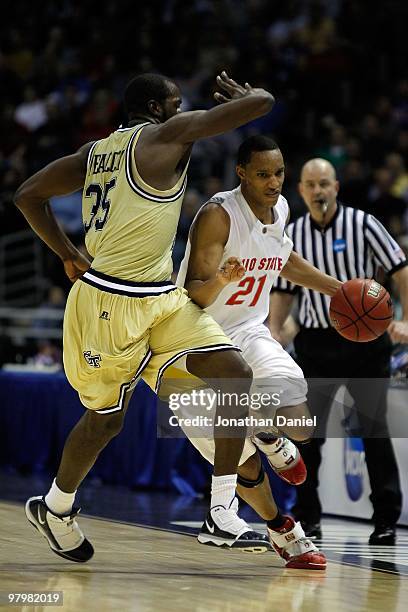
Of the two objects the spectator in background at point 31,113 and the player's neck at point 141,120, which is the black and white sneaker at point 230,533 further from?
the spectator in background at point 31,113

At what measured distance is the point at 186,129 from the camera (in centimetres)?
473

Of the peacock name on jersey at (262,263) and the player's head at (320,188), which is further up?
the player's head at (320,188)

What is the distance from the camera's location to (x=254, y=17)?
14984mm

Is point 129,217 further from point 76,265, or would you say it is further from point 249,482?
point 249,482

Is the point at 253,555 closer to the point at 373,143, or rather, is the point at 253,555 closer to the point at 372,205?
the point at 372,205

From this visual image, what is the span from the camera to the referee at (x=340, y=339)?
6598 mm

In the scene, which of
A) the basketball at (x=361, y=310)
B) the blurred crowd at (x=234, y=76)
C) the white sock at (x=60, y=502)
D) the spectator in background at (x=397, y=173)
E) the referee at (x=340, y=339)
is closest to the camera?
the white sock at (x=60, y=502)

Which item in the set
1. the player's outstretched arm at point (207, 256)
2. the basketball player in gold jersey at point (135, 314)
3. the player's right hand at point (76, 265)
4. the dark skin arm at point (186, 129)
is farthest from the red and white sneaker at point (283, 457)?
the dark skin arm at point (186, 129)

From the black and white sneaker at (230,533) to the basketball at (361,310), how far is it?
1163mm

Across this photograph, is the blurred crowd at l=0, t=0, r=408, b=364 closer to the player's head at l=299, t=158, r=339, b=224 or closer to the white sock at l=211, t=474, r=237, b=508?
the player's head at l=299, t=158, r=339, b=224

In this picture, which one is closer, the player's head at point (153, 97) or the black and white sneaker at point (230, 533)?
the black and white sneaker at point (230, 533)

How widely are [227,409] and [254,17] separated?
1085cm

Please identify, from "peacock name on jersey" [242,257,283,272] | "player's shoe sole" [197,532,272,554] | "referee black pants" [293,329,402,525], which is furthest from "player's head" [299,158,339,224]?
"player's shoe sole" [197,532,272,554]

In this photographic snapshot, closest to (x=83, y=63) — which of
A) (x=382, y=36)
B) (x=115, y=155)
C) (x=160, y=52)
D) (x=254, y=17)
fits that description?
(x=160, y=52)
